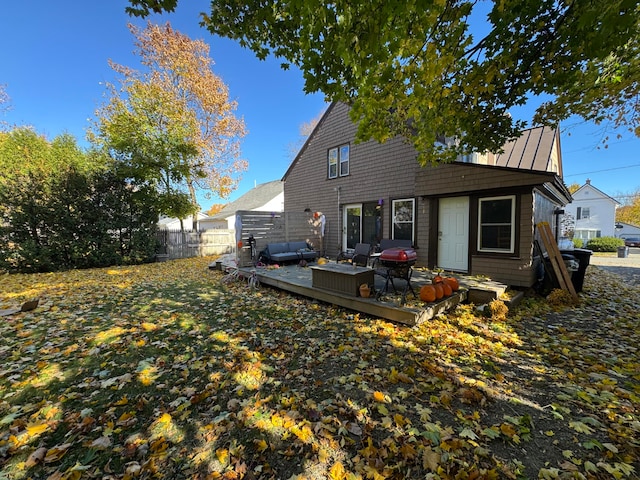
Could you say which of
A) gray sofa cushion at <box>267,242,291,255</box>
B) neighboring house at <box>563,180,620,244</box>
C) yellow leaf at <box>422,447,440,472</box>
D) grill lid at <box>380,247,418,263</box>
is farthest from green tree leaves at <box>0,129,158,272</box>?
neighboring house at <box>563,180,620,244</box>

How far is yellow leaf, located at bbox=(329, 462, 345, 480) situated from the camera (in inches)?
65.5

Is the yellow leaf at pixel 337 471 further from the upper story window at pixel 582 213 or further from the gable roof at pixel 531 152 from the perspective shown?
the upper story window at pixel 582 213

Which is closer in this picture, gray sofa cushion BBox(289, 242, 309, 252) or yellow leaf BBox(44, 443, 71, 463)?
yellow leaf BBox(44, 443, 71, 463)

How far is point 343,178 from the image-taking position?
419 inches

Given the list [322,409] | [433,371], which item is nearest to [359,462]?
[322,409]

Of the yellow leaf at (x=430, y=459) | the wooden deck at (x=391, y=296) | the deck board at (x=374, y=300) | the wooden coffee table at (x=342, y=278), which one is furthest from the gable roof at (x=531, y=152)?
the yellow leaf at (x=430, y=459)

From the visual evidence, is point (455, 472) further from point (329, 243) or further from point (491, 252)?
point (329, 243)

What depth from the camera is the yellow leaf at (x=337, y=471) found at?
1.66 metres

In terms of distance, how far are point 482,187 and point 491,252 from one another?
66.5 inches

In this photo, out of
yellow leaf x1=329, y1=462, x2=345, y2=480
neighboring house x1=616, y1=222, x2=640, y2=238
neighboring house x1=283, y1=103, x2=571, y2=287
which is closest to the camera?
yellow leaf x1=329, y1=462, x2=345, y2=480

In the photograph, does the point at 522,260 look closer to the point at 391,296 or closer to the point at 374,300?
the point at 391,296

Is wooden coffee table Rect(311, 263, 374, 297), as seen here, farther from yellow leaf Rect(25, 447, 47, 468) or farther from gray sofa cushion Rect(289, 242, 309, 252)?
yellow leaf Rect(25, 447, 47, 468)

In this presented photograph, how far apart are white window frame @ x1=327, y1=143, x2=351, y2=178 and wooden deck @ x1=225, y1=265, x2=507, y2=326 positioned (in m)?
5.26

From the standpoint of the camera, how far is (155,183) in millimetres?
11953
